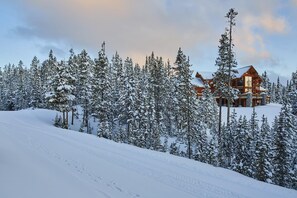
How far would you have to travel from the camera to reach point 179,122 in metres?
54.2

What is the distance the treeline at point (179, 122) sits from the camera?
3036 centimetres

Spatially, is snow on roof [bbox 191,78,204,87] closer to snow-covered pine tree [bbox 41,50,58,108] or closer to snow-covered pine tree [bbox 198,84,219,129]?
snow-covered pine tree [bbox 198,84,219,129]

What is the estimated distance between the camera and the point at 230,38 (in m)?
33.1

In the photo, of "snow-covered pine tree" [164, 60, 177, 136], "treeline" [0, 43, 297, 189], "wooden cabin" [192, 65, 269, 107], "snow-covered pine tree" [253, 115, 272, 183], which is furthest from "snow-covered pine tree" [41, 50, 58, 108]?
"wooden cabin" [192, 65, 269, 107]

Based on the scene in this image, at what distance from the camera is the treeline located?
99.6 ft

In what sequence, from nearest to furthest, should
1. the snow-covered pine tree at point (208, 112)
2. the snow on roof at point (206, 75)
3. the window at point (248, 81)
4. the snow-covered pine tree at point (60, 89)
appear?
the snow-covered pine tree at point (60, 89)
the snow-covered pine tree at point (208, 112)
the window at point (248, 81)
the snow on roof at point (206, 75)

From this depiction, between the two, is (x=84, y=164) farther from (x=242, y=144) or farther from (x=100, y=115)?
(x=100, y=115)

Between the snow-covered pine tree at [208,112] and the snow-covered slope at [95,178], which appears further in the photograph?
the snow-covered pine tree at [208,112]

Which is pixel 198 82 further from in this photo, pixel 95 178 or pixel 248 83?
pixel 95 178

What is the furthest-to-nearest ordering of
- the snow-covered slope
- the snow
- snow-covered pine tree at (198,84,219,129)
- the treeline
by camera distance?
1. the snow
2. snow-covered pine tree at (198,84,219,129)
3. the treeline
4. the snow-covered slope

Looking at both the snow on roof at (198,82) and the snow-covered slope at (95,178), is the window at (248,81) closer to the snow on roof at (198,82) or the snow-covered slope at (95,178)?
the snow on roof at (198,82)

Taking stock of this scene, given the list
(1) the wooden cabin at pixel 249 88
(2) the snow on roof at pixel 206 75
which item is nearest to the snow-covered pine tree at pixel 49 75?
(1) the wooden cabin at pixel 249 88

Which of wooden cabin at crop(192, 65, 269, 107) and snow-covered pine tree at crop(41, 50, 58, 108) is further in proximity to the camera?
wooden cabin at crop(192, 65, 269, 107)

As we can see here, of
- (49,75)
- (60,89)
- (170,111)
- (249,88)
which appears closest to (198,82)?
(249,88)
